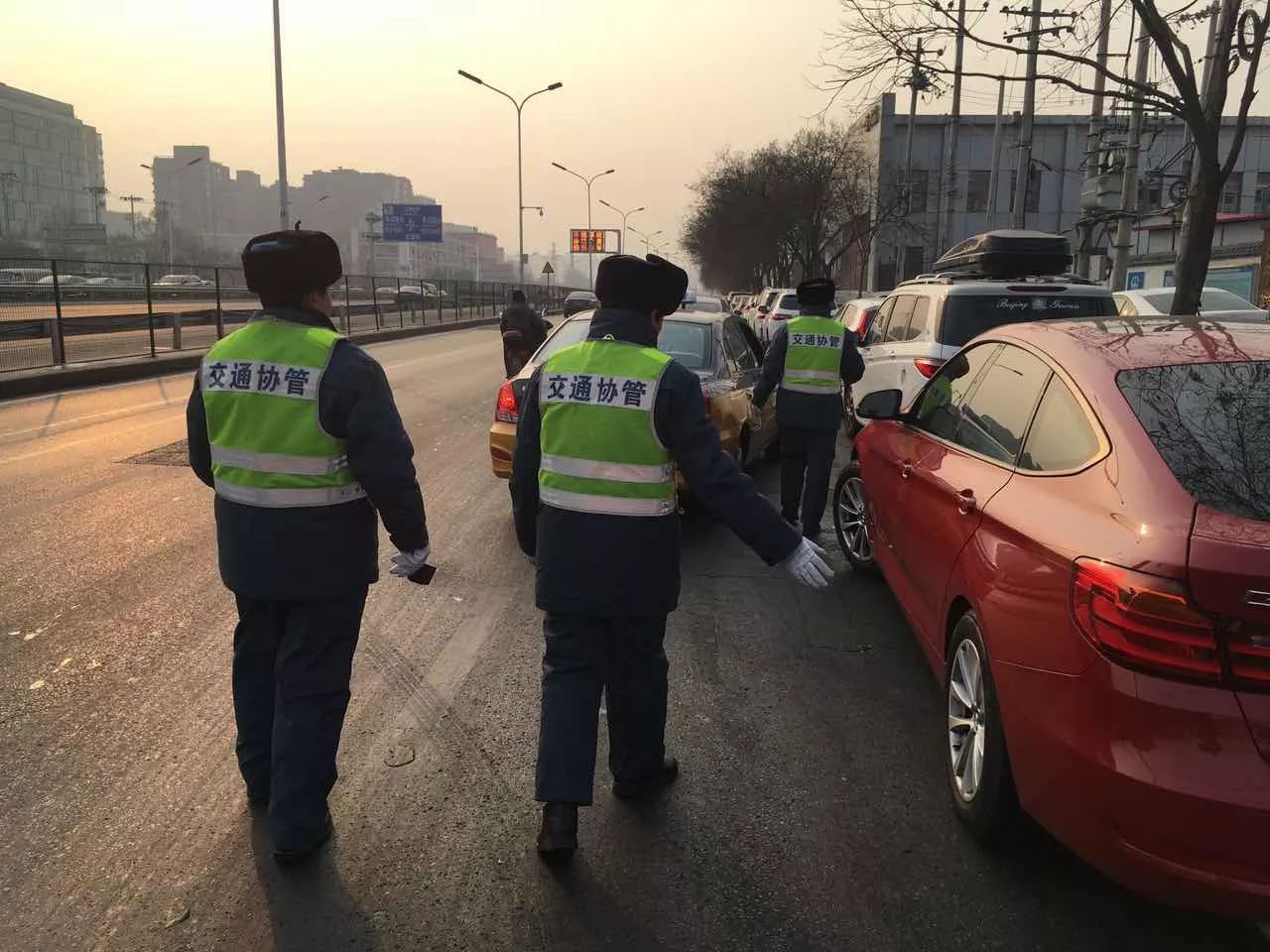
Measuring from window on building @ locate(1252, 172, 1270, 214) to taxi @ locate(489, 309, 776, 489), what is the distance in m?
60.2

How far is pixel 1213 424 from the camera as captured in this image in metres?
2.62

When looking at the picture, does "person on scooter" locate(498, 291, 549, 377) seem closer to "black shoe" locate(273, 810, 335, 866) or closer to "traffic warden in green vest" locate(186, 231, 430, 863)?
"traffic warden in green vest" locate(186, 231, 430, 863)

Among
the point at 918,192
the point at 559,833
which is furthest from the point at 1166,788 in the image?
the point at 918,192

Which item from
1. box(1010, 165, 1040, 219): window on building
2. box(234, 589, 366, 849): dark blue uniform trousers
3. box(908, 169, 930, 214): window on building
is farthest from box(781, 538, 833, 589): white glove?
box(1010, 165, 1040, 219): window on building

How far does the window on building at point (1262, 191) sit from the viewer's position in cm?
5559

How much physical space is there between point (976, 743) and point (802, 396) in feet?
11.9

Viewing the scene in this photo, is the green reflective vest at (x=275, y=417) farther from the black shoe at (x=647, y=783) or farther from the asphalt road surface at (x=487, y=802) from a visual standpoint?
the black shoe at (x=647, y=783)

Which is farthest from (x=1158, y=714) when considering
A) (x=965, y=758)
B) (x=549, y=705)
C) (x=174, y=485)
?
(x=174, y=485)

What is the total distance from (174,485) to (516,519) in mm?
5598

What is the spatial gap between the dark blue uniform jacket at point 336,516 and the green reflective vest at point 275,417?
0.04 metres

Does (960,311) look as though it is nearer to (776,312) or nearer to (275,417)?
(275,417)

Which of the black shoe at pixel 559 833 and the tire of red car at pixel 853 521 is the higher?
the tire of red car at pixel 853 521

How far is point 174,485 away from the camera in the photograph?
305 inches

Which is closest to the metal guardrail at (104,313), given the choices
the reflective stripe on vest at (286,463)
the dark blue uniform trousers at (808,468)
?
the dark blue uniform trousers at (808,468)
